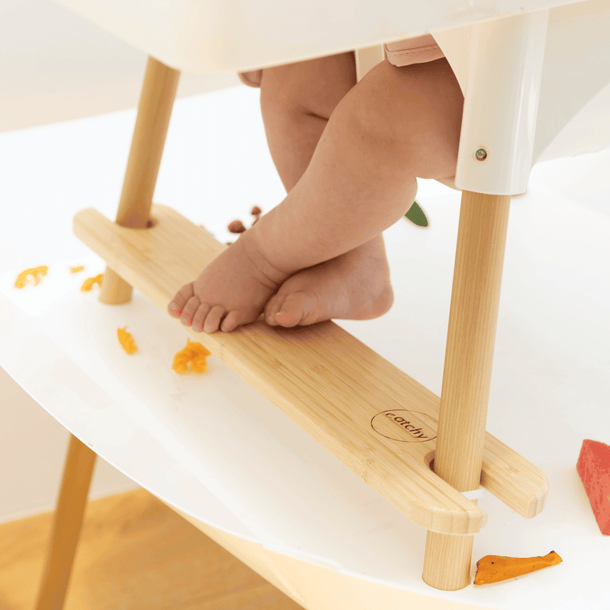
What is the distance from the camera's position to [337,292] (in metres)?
0.70

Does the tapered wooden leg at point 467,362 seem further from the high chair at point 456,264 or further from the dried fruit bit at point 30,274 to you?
the dried fruit bit at point 30,274

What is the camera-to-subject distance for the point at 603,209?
1101 millimetres

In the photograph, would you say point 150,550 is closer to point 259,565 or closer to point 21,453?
point 21,453

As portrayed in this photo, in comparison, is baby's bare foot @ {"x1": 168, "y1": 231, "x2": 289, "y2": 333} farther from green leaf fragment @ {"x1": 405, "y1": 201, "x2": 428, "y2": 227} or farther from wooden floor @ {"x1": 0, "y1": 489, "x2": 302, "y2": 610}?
wooden floor @ {"x1": 0, "y1": 489, "x2": 302, "y2": 610}

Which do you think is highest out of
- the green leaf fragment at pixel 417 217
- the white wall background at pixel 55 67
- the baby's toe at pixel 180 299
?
the white wall background at pixel 55 67

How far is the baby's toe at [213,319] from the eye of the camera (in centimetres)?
69

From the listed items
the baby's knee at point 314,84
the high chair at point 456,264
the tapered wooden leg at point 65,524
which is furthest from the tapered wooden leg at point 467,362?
the tapered wooden leg at point 65,524

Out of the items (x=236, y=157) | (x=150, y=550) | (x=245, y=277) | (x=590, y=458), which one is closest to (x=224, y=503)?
(x=245, y=277)

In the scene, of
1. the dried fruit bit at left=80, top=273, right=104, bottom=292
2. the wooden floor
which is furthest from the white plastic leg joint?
the wooden floor

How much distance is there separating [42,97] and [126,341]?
1.68 ft

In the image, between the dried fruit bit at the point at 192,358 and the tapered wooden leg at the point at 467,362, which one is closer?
the tapered wooden leg at the point at 467,362

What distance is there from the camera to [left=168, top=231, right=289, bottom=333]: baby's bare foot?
2.29 ft

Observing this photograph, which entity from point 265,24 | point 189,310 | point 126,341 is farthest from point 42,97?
point 265,24

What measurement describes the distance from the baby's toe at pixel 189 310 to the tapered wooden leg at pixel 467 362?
266mm
